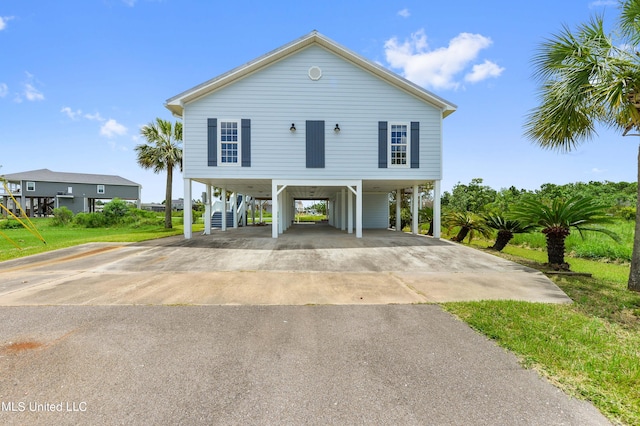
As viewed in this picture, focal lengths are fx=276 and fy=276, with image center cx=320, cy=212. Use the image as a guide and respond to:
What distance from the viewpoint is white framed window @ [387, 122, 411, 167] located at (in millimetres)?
12508

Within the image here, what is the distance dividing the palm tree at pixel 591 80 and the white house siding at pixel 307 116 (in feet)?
19.4

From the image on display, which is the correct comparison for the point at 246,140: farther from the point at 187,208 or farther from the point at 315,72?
the point at 315,72

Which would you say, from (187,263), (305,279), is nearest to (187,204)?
(187,263)

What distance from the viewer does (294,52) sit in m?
12.2

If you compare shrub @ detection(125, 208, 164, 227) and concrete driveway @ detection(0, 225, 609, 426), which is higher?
shrub @ detection(125, 208, 164, 227)

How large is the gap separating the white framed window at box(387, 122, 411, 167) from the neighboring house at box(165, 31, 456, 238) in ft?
0.14

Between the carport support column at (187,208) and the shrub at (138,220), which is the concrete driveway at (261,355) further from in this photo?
the shrub at (138,220)

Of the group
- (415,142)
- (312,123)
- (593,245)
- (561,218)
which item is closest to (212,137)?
(312,123)

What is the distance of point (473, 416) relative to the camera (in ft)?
6.64

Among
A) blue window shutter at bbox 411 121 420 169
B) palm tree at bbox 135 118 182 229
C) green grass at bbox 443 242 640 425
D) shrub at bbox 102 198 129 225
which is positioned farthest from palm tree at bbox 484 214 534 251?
shrub at bbox 102 198 129 225

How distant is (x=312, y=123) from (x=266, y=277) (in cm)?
813

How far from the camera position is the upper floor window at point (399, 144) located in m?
12.5

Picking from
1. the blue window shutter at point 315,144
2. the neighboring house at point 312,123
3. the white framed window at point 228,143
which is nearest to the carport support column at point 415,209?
the neighboring house at point 312,123

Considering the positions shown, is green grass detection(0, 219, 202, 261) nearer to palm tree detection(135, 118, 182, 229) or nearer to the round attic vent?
palm tree detection(135, 118, 182, 229)
